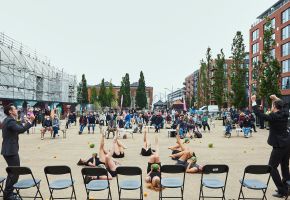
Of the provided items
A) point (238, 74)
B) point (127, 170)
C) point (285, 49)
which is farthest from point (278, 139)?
point (285, 49)

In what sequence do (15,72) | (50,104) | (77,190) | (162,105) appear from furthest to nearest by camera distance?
(162,105)
(50,104)
(15,72)
(77,190)

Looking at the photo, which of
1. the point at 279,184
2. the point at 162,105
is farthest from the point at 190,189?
the point at 162,105

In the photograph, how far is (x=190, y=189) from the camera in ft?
26.9

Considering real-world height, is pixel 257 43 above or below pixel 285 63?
above

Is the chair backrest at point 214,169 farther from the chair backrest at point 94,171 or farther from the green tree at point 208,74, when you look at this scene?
the green tree at point 208,74

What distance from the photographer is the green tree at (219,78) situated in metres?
55.0

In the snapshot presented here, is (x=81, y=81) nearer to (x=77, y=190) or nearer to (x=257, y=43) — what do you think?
(x=257, y=43)

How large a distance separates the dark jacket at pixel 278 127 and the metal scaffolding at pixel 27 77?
30174mm

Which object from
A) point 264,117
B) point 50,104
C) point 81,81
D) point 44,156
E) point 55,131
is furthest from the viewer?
point 81,81

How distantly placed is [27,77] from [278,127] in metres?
39.8

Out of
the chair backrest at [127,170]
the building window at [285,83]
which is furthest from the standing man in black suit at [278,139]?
the building window at [285,83]

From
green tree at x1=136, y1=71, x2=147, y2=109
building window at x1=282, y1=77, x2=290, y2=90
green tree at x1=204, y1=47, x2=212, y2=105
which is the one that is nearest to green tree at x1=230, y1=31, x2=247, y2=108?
building window at x1=282, y1=77, x2=290, y2=90

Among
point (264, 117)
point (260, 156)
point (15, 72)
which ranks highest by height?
Answer: point (15, 72)

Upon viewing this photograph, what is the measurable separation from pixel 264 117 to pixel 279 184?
5.83 feet
